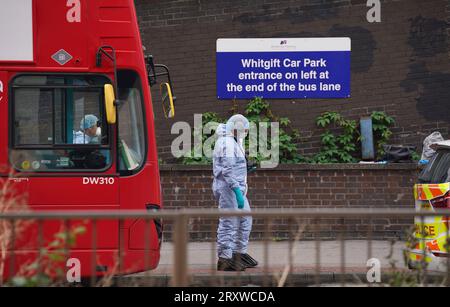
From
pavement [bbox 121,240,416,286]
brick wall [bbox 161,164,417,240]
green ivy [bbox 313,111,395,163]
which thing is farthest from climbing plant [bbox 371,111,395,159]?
pavement [bbox 121,240,416,286]

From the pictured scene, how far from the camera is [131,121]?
9.28 metres

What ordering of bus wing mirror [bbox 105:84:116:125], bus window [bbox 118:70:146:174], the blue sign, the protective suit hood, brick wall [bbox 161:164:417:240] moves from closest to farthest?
bus wing mirror [bbox 105:84:116:125]
bus window [bbox 118:70:146:174]
the protective suit hood
brick wall [bbox 161:164:417:240]
the blue sign

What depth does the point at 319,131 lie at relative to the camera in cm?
1556

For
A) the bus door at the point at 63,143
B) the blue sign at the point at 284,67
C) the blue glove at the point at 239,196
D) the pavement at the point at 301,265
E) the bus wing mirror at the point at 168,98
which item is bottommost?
the pavement at the point at 301,265

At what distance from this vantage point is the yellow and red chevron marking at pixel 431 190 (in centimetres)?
954

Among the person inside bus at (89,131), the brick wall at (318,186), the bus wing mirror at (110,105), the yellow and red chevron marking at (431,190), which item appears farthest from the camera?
the brick wall at (318,186)

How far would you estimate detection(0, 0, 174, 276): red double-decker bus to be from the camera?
28.9 feet

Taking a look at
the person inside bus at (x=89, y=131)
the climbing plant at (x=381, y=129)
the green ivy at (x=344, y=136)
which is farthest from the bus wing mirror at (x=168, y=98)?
the climbing plant at (x=381, y=129)

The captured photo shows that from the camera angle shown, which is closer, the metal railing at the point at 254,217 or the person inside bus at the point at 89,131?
the metal railing at the point at 254,217

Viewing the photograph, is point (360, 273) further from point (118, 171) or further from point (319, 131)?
point (319, 131)

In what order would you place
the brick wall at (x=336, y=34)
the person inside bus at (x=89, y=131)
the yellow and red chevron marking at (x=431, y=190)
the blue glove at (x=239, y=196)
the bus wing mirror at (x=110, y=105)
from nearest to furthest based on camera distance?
the bus wing mirror at (x=110, y=105)
the person inside bus at (x=89, y=131)
the yellow and red chevron marking at (x=431, y=190)
the blue glove at (x=239, y=196)
the brick wall at (x=336, y=34)

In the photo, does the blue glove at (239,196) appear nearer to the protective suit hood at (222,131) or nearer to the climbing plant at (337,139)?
the protective suit hood at (222,131)

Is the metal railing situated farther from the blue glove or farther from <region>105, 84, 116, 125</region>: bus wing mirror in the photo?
the blue glove

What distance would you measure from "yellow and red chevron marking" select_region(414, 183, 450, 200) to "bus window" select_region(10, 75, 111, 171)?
359 cm
